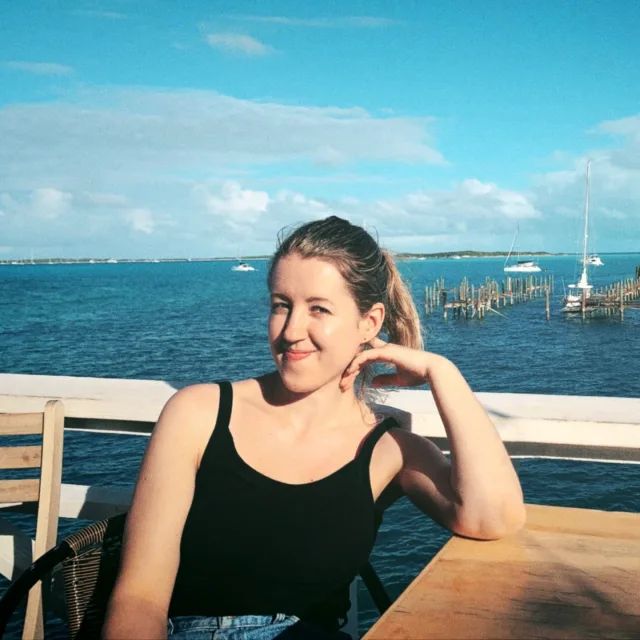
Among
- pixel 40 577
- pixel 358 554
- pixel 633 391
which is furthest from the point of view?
pixel 633 391

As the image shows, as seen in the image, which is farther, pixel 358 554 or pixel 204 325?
pixel 204 325

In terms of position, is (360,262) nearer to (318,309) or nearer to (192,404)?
(318,309)

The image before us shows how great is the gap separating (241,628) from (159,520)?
12.1 inches

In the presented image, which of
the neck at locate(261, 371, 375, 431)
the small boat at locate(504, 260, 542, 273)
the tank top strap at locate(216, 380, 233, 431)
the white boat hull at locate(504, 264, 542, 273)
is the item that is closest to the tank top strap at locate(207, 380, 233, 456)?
the tank top strap at locate(216, 380, 233, 431)

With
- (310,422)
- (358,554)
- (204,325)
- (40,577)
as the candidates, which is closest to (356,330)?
(310,422)

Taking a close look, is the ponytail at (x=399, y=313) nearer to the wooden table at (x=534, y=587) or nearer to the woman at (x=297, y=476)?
the woman at (x=297, y=476)

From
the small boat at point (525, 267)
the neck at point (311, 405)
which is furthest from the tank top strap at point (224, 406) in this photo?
the small boat at point (525, 267)

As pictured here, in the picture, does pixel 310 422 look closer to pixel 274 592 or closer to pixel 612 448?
pixel 274 592

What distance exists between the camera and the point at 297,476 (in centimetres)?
163

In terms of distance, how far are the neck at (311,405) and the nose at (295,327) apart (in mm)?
207

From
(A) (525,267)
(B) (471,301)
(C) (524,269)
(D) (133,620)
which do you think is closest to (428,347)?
(B) (471,301)

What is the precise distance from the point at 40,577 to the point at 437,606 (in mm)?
911

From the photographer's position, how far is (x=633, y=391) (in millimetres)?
25656

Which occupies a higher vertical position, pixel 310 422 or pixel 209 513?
pixel 310 422
